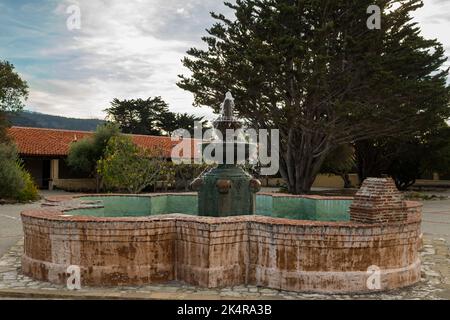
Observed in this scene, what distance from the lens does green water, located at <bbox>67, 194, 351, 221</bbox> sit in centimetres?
1174

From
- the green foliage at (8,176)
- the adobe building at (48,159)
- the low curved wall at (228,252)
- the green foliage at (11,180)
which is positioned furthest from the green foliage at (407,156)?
the low curved wall at (228,252)

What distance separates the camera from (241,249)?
7602mm

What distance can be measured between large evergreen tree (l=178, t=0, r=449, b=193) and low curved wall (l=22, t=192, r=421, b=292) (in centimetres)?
1559

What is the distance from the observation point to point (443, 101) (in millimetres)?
25969

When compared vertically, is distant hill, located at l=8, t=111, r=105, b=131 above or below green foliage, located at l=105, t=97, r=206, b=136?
above

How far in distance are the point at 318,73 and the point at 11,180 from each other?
14964mm

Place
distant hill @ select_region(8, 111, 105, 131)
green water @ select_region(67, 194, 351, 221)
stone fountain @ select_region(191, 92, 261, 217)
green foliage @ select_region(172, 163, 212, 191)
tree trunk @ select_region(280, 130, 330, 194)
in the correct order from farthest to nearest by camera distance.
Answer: distant hill @ select_region(8, 111, 105, 131)
green foliage @ select_region(172, 163, 212, 191)
tree trunk @ select_region(280, 130, 330, 194)
green water @ select_region(67, 194, 351, 221)
stone fountain @ select_region(191, 92, 261, 217)

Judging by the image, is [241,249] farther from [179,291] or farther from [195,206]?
[195,206]

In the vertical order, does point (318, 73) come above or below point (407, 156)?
above

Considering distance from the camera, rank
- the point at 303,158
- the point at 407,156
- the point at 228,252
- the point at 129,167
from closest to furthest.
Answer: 1. the point at 228,252
2. the point at 129,167
3. the point at 303,158
4. the point at 407,156

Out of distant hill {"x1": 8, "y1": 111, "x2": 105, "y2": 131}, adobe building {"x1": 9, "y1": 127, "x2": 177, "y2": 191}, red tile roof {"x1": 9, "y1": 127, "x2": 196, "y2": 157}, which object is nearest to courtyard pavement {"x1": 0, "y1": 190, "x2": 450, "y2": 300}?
red tile roof {"x1": 9, "y1": 127, "x2": 196, "y2": 157}

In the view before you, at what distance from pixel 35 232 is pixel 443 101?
2348cm

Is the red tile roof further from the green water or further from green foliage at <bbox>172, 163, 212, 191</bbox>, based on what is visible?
the green water

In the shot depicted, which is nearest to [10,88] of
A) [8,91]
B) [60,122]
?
[8,91]
